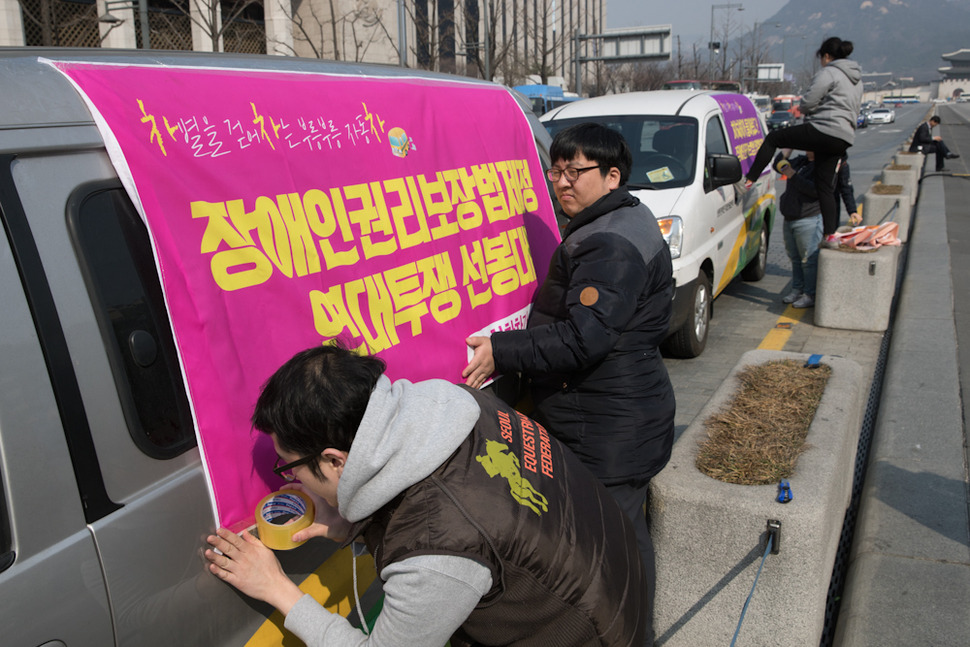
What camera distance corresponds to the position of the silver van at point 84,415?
1372 millimetres

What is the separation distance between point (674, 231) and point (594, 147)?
3472mm

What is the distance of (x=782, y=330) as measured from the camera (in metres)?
7.22

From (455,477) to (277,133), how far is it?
3.23ft

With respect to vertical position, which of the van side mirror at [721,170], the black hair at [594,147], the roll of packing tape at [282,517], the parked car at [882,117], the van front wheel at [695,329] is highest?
the black hair at [594,147]

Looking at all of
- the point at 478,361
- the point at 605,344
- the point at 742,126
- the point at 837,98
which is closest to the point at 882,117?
the point at 742,126

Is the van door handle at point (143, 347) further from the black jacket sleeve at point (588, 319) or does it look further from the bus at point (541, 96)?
the bus at point (541, 96)

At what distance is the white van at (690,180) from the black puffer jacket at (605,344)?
3.24 metres

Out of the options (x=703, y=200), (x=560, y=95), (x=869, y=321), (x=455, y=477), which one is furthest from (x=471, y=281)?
(x=560, y=95)

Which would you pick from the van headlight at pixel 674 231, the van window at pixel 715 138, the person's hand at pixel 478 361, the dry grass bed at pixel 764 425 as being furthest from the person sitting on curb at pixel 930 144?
the person's hand at pixel 478 361

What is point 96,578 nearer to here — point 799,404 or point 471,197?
point 471,197

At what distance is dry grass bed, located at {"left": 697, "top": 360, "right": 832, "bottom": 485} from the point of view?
2.84 metres

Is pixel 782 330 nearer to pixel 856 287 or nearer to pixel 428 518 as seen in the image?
pixel 856 287

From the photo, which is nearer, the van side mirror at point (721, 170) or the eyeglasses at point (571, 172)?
the eyeglasses at point (571, 172)

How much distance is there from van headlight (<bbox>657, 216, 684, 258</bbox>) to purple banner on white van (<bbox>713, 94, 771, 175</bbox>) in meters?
1.57
